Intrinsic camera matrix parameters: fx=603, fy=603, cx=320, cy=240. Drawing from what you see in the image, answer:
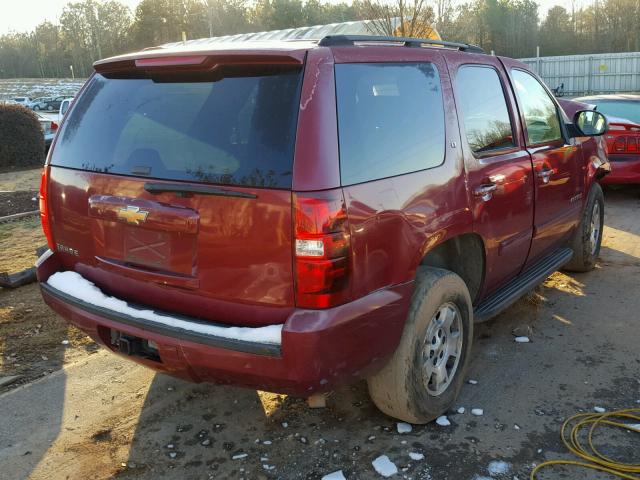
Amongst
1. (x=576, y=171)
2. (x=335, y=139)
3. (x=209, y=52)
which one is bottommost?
(x=576, y=171)

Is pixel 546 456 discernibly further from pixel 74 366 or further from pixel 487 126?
pixel 74 366

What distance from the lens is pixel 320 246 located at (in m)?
2.44

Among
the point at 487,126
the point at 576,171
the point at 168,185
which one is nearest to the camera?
the point at 168,185

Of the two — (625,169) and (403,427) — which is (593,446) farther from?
(625,169)

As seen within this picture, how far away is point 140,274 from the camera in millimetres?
2873

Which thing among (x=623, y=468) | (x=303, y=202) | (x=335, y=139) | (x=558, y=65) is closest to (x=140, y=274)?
(x=303, y=202)

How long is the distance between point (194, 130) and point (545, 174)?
265 centimetres

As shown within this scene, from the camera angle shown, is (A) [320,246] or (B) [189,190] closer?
(A) [320,246]

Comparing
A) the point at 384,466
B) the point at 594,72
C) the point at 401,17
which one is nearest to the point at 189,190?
the point at 384,466

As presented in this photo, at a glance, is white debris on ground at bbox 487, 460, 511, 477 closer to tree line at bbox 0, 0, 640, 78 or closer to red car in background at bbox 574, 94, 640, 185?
red car in background at bbox 574, 94, 640, 185

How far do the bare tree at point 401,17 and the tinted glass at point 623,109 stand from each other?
5233 millimetres

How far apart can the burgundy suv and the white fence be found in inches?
1050

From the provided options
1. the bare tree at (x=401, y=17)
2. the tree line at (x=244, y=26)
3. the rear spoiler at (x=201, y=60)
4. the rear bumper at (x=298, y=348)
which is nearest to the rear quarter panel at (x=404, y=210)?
the rear bumper at (x=298, y=348)

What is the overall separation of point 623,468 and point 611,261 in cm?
373
